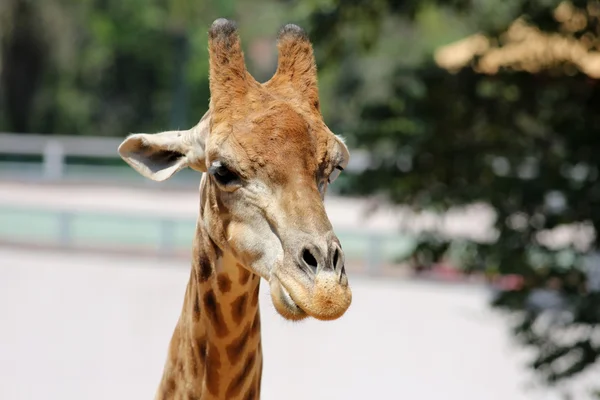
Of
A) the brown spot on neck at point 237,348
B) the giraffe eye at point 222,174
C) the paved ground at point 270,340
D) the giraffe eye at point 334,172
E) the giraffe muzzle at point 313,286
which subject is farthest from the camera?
the paved ground at point 270,340

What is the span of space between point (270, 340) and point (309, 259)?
8891 millimetres

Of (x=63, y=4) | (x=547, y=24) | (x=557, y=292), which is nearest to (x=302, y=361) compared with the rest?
(x=557, y=292)

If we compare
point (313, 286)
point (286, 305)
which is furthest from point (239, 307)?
point (313, 286)

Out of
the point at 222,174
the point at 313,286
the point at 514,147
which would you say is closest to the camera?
the point at 313,286

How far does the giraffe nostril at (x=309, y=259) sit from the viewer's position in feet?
8.20

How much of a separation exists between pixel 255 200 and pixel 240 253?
6.8 inches

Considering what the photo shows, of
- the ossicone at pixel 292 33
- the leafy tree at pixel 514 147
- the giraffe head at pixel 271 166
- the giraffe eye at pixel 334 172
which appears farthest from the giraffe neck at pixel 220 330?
the leafy tree at pixel 514 147

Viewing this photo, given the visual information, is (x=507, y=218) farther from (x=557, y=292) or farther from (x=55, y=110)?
(x=55, y=110)

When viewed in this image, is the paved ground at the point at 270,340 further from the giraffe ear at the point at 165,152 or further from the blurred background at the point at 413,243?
the giraffe ear at the point at 165,152

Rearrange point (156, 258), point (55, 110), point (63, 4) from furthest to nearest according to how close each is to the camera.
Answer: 1. point (55, 110)
2. point (63, 4)
3. point (156, 258)

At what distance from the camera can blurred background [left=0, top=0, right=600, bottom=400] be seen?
7039 mm

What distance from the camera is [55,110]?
27.7m

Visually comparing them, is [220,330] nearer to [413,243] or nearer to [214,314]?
[214,314]

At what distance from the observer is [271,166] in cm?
267
